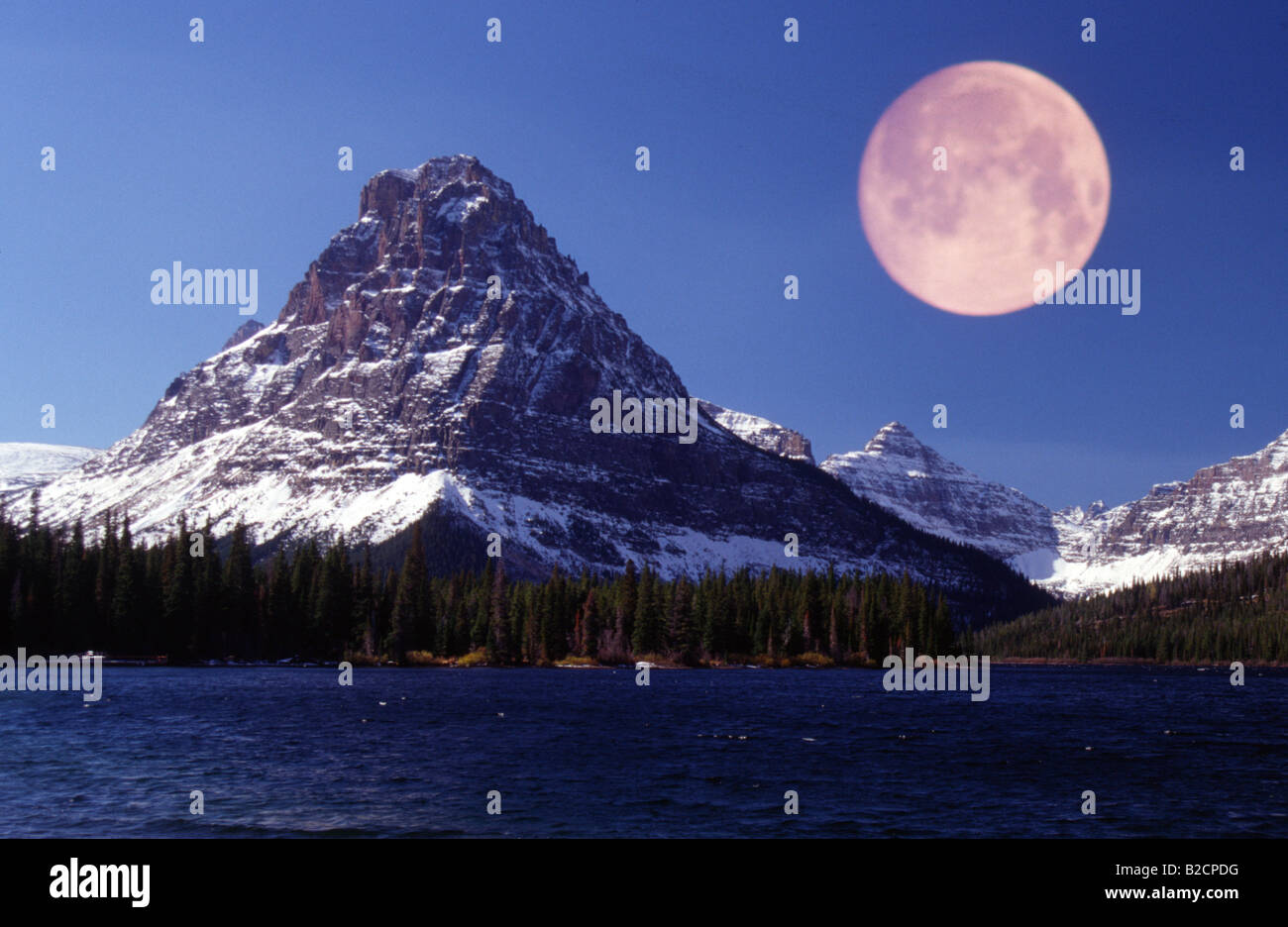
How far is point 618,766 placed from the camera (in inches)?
2327

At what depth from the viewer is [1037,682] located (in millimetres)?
180875

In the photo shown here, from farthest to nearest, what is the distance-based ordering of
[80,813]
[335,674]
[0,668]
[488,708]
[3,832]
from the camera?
[335,674] → [0,668] → [488,708] → [80,813] → [3,832]

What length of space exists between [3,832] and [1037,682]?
6617 inches

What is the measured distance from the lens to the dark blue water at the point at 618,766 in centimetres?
4303

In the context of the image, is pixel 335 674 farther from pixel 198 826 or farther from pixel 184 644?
pixel 198 826

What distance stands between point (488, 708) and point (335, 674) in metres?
68.9

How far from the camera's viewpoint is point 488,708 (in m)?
95.8

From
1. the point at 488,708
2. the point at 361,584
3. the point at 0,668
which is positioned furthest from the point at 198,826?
the point at 361,584

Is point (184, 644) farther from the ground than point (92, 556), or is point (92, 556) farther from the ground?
point (92, 556)

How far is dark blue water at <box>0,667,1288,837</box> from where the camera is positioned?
4303cm
